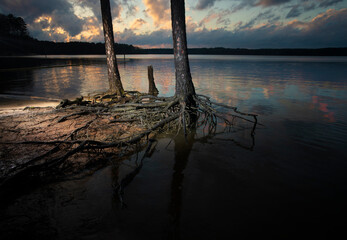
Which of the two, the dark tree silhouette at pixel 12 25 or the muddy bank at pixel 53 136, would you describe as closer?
the muddy bank at pixel 53 136

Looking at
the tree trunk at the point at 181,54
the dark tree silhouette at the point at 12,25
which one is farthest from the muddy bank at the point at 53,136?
the dark tree silhouette at the point at 12,25


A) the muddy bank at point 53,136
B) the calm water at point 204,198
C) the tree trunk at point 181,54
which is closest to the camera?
the calm water at point 204,198

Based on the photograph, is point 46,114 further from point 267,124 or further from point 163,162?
point 267,124

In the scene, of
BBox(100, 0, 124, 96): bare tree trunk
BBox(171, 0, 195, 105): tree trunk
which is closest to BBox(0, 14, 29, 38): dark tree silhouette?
BBox(100, 0, 124, 96): bare tree trunk

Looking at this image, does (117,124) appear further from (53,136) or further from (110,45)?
(110,45)

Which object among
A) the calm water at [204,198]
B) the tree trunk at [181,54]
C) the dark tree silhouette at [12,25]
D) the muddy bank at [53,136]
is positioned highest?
the dark tree silhouette at [12,25]

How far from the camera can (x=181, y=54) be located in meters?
7.77

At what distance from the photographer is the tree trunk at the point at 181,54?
7512 millimetres

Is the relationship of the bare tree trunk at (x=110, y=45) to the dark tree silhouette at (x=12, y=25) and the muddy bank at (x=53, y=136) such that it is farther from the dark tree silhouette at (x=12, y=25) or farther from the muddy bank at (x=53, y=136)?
the dark tree silhouette at (x=12, y=25)

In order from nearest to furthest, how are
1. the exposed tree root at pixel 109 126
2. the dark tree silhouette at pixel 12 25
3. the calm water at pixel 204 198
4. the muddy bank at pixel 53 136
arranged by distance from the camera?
the calm water at pixel 204 198 → the muddy bank at pixel 53 136 → the exposed tree root at pixel 109 126 → the dark tree silhouette at pixel 12 25

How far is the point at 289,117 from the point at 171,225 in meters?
8.67

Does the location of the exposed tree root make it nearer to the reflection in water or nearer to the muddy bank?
the muddy bank

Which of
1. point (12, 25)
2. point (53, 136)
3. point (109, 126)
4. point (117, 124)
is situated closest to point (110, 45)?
point (117, 124)

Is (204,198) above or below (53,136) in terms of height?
below
